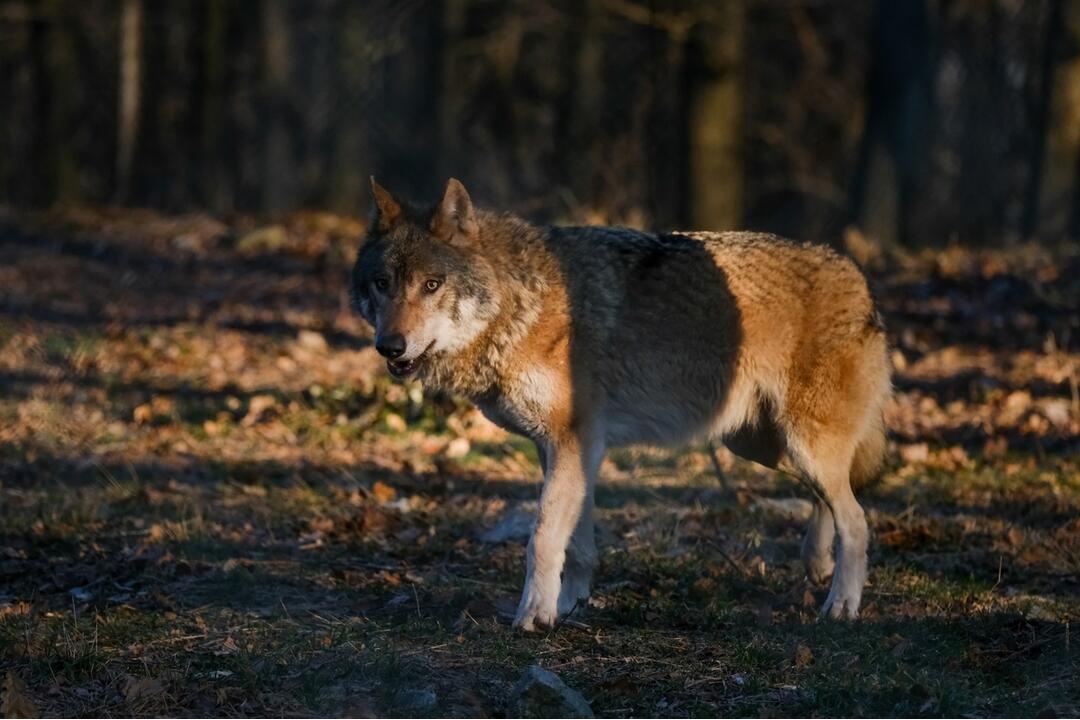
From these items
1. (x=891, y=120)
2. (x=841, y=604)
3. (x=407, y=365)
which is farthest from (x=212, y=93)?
(x=841, y=604)

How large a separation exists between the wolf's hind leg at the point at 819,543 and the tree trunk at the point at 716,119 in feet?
30.6

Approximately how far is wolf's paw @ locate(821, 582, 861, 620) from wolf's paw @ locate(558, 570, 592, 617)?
113 centimetres

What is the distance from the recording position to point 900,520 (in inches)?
315

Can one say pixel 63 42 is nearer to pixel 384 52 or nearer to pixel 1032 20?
pixel 384 52

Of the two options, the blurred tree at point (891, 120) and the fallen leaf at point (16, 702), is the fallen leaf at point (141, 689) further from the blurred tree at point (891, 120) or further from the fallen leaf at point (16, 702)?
the blurred tree at point (891, 120)

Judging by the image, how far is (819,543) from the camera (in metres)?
7.09

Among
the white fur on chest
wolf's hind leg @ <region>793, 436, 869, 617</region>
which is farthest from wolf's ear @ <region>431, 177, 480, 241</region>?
wolf's hind leg @ <region>793, 436, 869, 617</region>

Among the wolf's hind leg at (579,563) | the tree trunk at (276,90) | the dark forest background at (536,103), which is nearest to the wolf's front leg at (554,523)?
the wolf's hind leg at (579,563)

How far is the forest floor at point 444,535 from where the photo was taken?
5324 millimetres

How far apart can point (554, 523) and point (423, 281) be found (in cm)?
127

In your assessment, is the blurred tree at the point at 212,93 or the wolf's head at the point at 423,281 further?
the blurred tree at the point at 212,93

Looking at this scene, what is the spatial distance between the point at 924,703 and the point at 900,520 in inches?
121

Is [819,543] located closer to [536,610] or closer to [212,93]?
[536,610]

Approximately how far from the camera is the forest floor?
5.32 m
